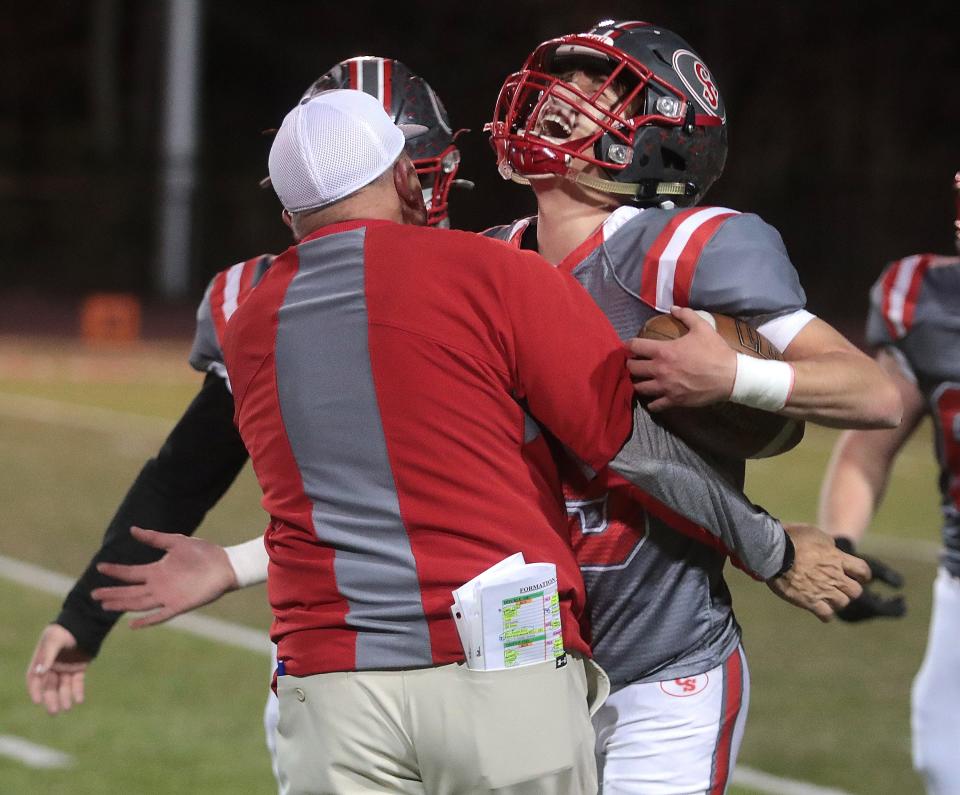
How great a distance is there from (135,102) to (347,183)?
27.2 m

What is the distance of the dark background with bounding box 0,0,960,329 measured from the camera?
2334 cm

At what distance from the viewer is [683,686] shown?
8.94ft

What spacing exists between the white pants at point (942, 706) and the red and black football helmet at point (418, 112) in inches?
52.5

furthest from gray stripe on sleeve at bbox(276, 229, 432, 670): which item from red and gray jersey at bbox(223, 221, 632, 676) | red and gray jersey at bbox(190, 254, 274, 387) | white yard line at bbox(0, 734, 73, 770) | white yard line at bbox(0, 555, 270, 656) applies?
white yard line at bbox(0, 555, 270, 656)

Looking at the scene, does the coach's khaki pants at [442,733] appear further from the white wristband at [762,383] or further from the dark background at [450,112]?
the dark background at [450,112]

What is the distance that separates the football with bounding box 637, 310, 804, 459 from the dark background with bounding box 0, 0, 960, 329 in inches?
712

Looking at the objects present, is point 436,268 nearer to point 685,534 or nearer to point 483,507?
point 483,507

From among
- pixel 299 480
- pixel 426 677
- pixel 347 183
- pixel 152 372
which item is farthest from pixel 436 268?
pixel 152 372

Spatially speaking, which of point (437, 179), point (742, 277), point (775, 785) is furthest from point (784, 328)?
point (775, 785)

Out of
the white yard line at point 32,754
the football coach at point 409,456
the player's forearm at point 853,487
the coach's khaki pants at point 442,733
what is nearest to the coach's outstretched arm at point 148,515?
the football coach at point 409,456

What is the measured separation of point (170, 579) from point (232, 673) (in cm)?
334

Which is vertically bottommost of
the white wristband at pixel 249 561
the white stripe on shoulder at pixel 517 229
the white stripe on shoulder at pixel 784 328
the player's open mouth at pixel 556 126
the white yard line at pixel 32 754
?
the white yard line at pixel 32 754

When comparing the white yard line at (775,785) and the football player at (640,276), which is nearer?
the football player at (640,276)

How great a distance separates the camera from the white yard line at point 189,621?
6551mm
